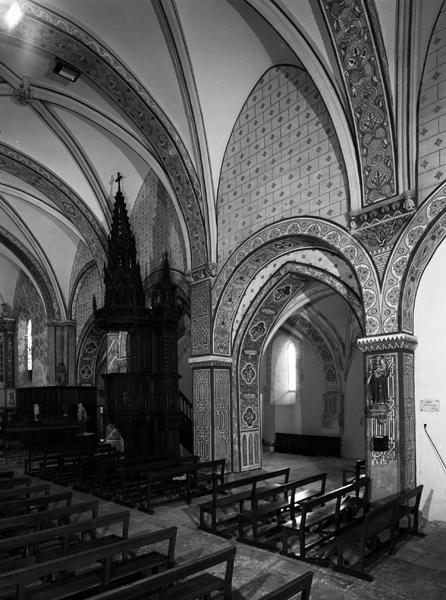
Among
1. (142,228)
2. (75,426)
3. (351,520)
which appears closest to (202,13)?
(142,228)

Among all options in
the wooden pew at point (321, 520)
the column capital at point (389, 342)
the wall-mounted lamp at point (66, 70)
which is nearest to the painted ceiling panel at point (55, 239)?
the wall-mounted lamp at point (66, 70)

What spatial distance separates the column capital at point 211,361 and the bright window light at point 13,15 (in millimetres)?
7673

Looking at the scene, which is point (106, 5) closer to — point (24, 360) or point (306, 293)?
point (306, 293)

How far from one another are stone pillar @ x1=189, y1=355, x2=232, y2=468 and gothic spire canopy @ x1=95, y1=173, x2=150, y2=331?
2.37 metres

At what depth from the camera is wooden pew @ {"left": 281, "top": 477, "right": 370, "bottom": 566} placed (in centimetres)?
633

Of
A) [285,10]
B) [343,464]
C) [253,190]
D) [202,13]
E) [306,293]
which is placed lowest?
[343,464]

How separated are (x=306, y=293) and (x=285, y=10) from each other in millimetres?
7594

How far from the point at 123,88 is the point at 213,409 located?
720 cm

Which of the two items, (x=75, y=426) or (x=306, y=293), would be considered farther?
(x=75, y=426)

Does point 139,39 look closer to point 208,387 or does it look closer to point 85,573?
point 208,387

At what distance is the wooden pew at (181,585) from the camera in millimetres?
3564

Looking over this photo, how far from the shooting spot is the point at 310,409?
1811 centimetres

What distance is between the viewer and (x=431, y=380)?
8188 mm

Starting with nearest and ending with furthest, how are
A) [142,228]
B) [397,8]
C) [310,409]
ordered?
[397,8]
[142,228]
[310,409]
